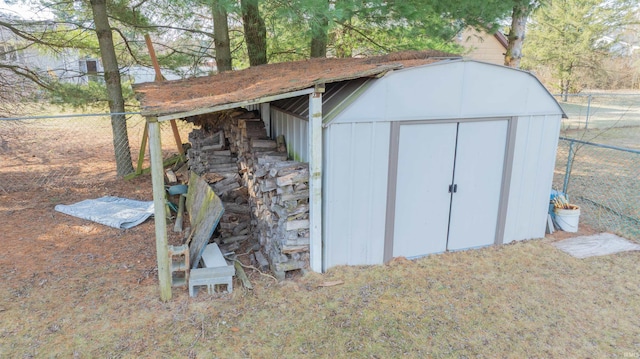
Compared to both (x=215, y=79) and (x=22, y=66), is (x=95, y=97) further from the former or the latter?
(x=215, y=79)

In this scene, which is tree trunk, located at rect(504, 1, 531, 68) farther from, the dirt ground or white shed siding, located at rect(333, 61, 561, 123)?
the dirt ground

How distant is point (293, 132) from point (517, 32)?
6.01m

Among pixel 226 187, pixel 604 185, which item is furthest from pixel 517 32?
pixel 226 187

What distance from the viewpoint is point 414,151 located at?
205 inches

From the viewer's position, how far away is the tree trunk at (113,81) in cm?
859

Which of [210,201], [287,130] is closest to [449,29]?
[287,130]

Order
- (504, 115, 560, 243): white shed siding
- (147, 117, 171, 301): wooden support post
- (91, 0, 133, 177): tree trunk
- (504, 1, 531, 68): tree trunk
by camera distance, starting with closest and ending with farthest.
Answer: (147, 117, 171, 301): wooden support post → (504, 115, 560, 243): white shed siding → (504, 1, 531, 68): tree trunk → (91, 0, 133, 177): tree trunk

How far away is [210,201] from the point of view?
224 inches

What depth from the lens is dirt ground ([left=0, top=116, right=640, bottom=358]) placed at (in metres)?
3.80

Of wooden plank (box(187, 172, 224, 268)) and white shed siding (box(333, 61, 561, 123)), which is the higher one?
white shed siding (box(333, 61, 561, 123))

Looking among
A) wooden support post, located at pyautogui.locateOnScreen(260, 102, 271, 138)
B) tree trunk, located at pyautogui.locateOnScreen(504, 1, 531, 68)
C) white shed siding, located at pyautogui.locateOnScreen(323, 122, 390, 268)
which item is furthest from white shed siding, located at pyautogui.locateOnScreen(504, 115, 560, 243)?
wooden support post, located at pyautogui.locateOnScreen(260, 102, 271, 138)

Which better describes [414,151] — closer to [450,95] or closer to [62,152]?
[450,95]

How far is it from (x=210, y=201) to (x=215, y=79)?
3.76 meters

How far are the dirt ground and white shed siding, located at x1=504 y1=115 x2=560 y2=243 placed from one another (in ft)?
1.02
